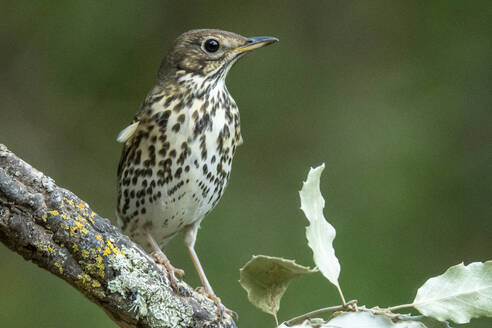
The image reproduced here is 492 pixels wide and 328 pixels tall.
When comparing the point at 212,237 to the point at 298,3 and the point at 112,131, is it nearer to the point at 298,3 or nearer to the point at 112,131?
the point at 112,131

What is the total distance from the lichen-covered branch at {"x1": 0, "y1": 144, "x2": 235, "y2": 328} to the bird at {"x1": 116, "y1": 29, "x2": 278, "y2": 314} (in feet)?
2.33

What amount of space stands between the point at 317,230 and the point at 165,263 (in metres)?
0.98

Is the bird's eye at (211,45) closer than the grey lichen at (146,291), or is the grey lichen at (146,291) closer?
the grey lichen at (146,291)

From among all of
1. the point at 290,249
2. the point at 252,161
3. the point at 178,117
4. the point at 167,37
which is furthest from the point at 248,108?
the point at 178,117

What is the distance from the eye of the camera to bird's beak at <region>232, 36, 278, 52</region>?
283cm

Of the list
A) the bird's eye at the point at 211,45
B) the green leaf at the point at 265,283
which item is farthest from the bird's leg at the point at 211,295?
the bird's eye at the point at 211,45

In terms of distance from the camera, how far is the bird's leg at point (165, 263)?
6.75 ft

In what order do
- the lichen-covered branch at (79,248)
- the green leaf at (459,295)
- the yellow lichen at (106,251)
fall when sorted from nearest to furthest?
1. the green leaf at (459,295)
2. the lichen-covered branch at (79,248)
3. the yellow lichen at (106,251)

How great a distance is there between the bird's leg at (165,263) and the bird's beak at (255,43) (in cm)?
79

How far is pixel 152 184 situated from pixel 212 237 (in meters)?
1.25

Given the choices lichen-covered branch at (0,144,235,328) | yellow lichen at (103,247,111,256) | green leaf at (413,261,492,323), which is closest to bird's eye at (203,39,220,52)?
lichen-covered branch at (0,144,235,328)

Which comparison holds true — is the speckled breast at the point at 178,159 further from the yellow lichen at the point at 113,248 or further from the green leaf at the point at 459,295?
the green leaf at the point at 459,295

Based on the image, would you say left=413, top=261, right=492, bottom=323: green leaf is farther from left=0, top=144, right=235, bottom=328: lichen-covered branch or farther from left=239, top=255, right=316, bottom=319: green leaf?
left=0, top=144, right=235, bottom=328: lichen-covered branch

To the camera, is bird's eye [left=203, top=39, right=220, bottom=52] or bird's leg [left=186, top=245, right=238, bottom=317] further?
bird's eye [left=203, top=39, right=220, bottom=52]
